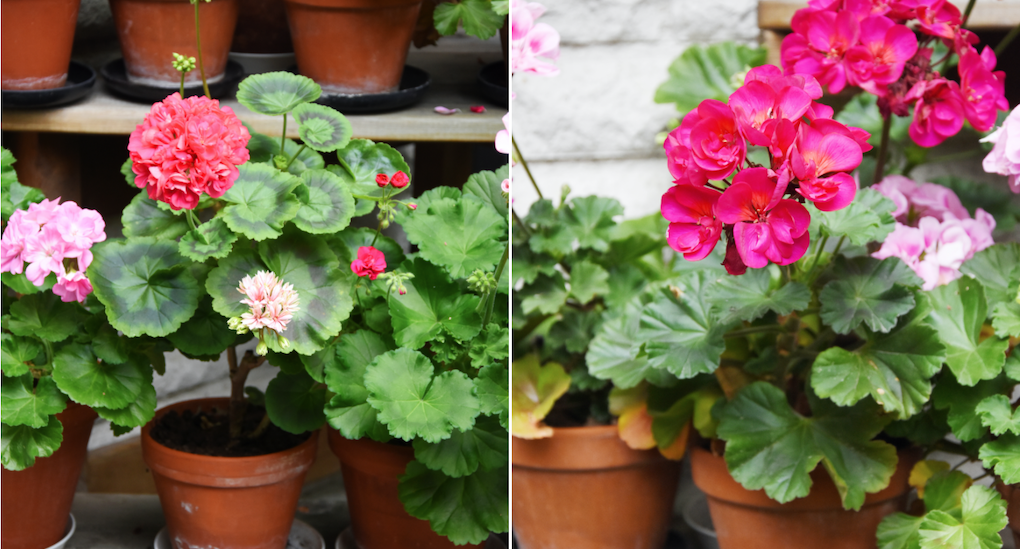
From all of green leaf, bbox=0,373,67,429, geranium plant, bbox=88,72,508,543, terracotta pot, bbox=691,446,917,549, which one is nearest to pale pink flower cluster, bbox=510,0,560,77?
geranium plant, bbox=88,72,508,543

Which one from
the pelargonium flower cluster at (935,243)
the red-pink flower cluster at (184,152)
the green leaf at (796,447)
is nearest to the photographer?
the red-pink flower cluster at (184,152)

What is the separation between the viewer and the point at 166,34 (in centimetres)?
107

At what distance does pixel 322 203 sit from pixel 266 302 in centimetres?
15

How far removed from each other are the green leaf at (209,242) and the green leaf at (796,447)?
1.90 feet

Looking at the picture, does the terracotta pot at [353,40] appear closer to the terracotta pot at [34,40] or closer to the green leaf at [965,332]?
the terracotta pot at [34,40]

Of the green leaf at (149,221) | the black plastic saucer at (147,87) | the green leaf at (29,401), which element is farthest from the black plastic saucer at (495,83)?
the green leaf at (29,401)

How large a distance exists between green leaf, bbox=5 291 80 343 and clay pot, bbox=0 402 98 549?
0.33ft

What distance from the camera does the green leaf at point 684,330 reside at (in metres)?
0.91

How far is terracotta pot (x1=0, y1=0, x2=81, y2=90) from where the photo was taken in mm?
995

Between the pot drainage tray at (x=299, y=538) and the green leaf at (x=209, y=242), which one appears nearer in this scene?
the green leaf at (x=209, y=242)

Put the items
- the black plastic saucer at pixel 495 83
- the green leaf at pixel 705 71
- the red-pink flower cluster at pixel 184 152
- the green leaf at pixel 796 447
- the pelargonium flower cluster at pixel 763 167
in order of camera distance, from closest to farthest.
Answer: the pelargonium flower cluster at pixel 763 167 < the red-pink flower cluster at pixel 184 152 < the green leaf at pixel 796 447 < the black plastic saucer at pixel 495 83 < the green leaf at pixel 705 71

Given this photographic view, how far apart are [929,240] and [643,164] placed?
460 millimetres

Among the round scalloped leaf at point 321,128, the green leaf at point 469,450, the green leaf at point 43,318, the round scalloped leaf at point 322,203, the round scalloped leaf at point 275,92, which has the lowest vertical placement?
the green leaf at point 469,450

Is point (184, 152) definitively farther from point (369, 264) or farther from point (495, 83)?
point (495, 83)
